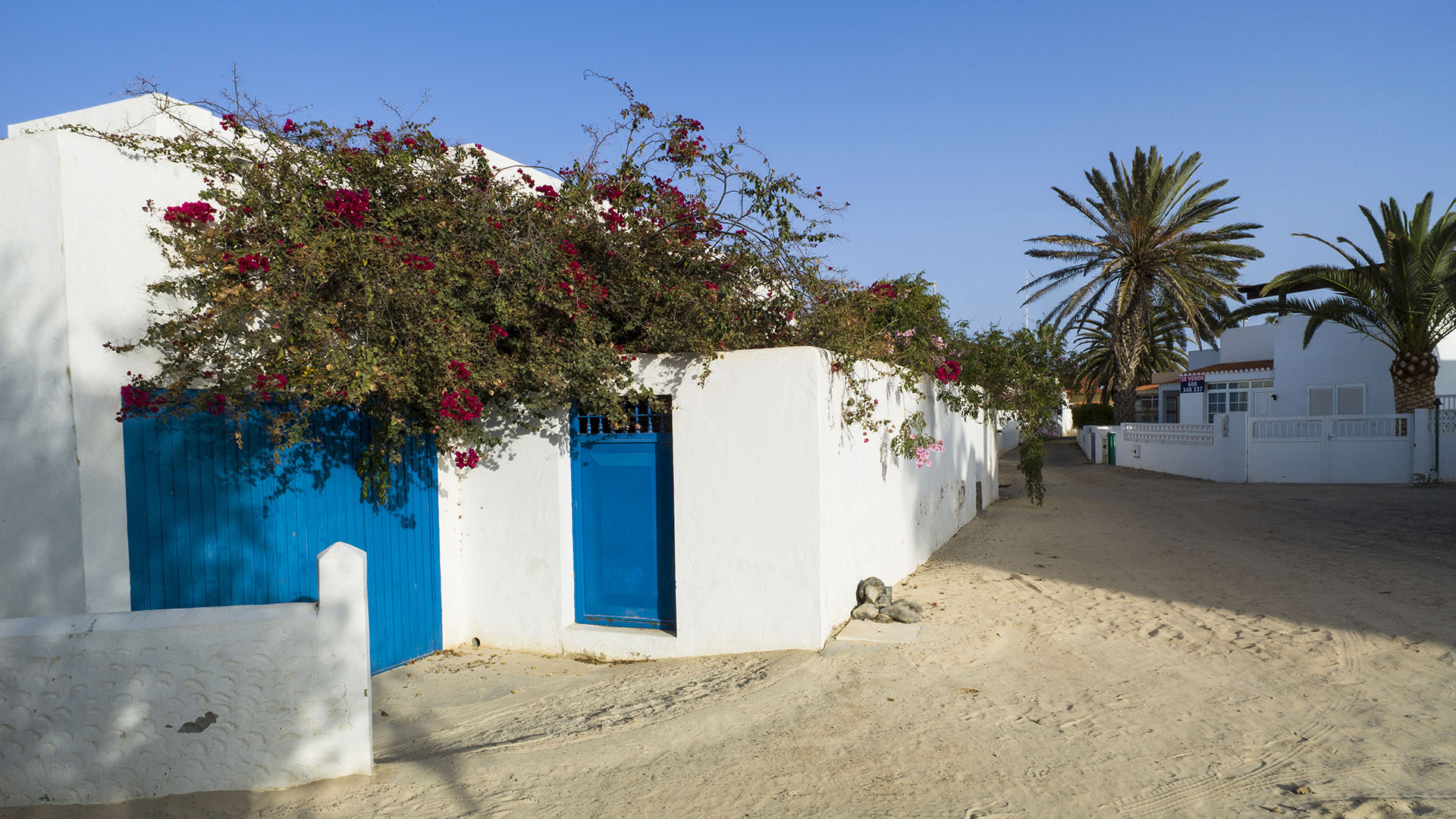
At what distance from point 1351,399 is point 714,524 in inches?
945

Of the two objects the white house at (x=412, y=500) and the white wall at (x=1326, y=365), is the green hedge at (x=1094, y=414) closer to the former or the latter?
the white wall at (x=1326, y=365)

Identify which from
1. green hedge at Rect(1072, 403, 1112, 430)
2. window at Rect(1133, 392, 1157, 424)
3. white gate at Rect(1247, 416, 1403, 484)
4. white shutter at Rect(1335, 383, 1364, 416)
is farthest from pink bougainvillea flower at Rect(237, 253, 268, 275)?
window at Rect(1133, 392, 1157, 424)

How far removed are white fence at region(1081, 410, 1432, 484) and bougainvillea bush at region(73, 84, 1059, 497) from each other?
567 inches

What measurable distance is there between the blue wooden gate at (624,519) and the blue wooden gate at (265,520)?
1240mm

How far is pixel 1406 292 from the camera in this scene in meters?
17.1

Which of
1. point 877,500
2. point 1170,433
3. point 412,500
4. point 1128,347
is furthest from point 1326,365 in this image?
point 412,500

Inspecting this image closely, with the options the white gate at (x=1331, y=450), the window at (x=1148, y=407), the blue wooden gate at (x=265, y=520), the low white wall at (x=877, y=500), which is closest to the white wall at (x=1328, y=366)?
the white gate at (x=1331, y=450)

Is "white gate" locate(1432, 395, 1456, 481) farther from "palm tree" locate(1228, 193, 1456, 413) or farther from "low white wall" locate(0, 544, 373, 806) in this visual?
"low white wall" locate(0, 544, 373, 806)

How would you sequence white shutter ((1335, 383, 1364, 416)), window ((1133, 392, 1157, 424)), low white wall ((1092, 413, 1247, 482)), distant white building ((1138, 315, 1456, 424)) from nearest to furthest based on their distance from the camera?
low white wall ((1092, 413, 1247, 482)) → distant white building ((1138, 315, 1456, 424)) → white shutter ((1335, 383, 1364, 416)) → window ((1133, 392, 1157, 424))

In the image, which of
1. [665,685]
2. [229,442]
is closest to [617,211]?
[229,442]

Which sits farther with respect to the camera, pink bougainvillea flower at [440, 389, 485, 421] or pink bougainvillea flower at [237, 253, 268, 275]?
pink bougainvillea flower at [440, 389, 485, 421]

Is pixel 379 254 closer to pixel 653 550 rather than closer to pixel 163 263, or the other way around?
pixel 163 263

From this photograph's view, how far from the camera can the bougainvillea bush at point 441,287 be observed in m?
5.02

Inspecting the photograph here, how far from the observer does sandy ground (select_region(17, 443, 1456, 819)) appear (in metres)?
3.93
